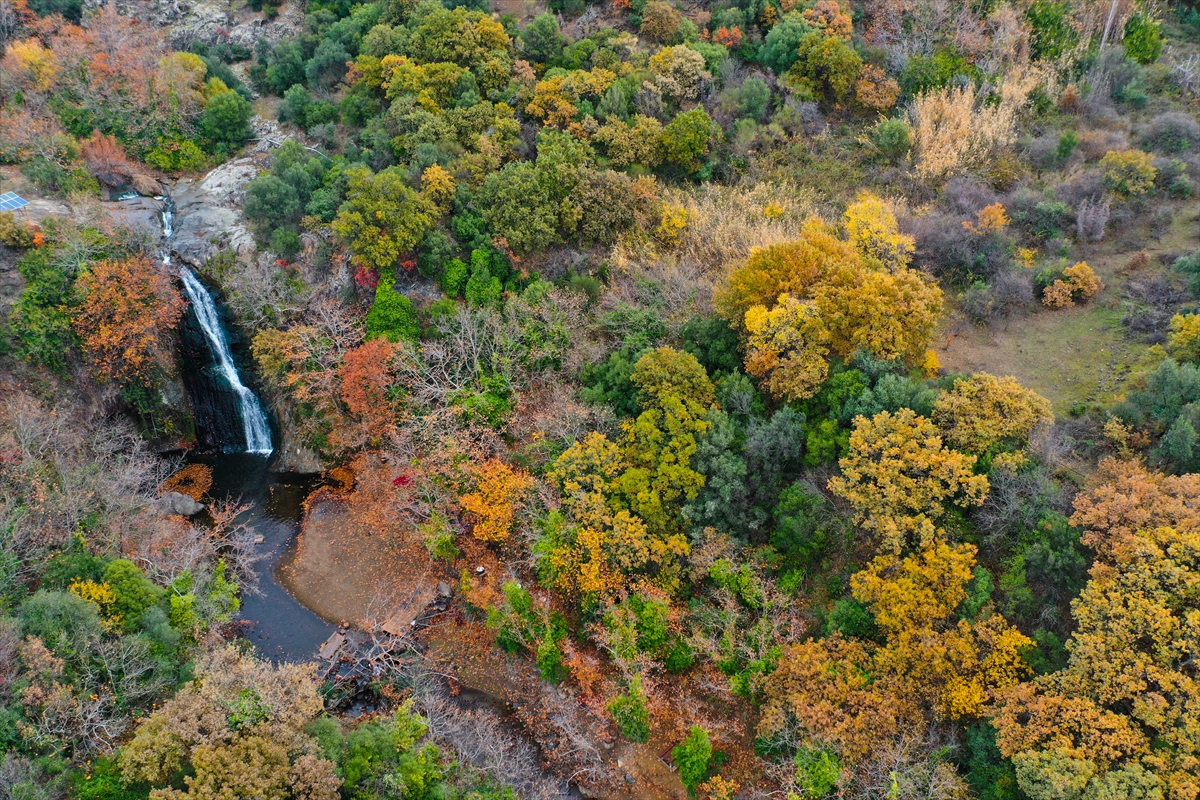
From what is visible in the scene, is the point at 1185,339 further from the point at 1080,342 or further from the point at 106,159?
the point at 106,159

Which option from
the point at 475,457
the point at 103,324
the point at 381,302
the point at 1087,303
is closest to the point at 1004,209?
the point at 1087,303

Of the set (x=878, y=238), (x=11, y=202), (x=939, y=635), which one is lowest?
(x=939, y=635)

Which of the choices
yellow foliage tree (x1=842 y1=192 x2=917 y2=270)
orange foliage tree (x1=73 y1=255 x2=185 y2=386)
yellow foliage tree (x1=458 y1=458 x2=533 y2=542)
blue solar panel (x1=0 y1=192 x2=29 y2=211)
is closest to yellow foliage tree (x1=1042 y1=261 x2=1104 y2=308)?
yellow foliage tree (x1=842 y1=192 x2=917 y2=270)

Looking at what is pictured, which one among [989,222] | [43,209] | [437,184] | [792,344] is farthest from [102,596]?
[989,222]

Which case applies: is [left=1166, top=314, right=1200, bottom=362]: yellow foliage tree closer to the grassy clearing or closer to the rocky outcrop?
the grassy clearing

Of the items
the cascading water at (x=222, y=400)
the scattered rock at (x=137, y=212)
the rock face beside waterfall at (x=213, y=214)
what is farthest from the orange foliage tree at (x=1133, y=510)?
the scattered rock at (x=137, y=212)

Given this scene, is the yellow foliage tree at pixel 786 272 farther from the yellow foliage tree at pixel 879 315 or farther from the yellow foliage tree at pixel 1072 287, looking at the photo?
the yellow foliage tree at pixel 1072 287
